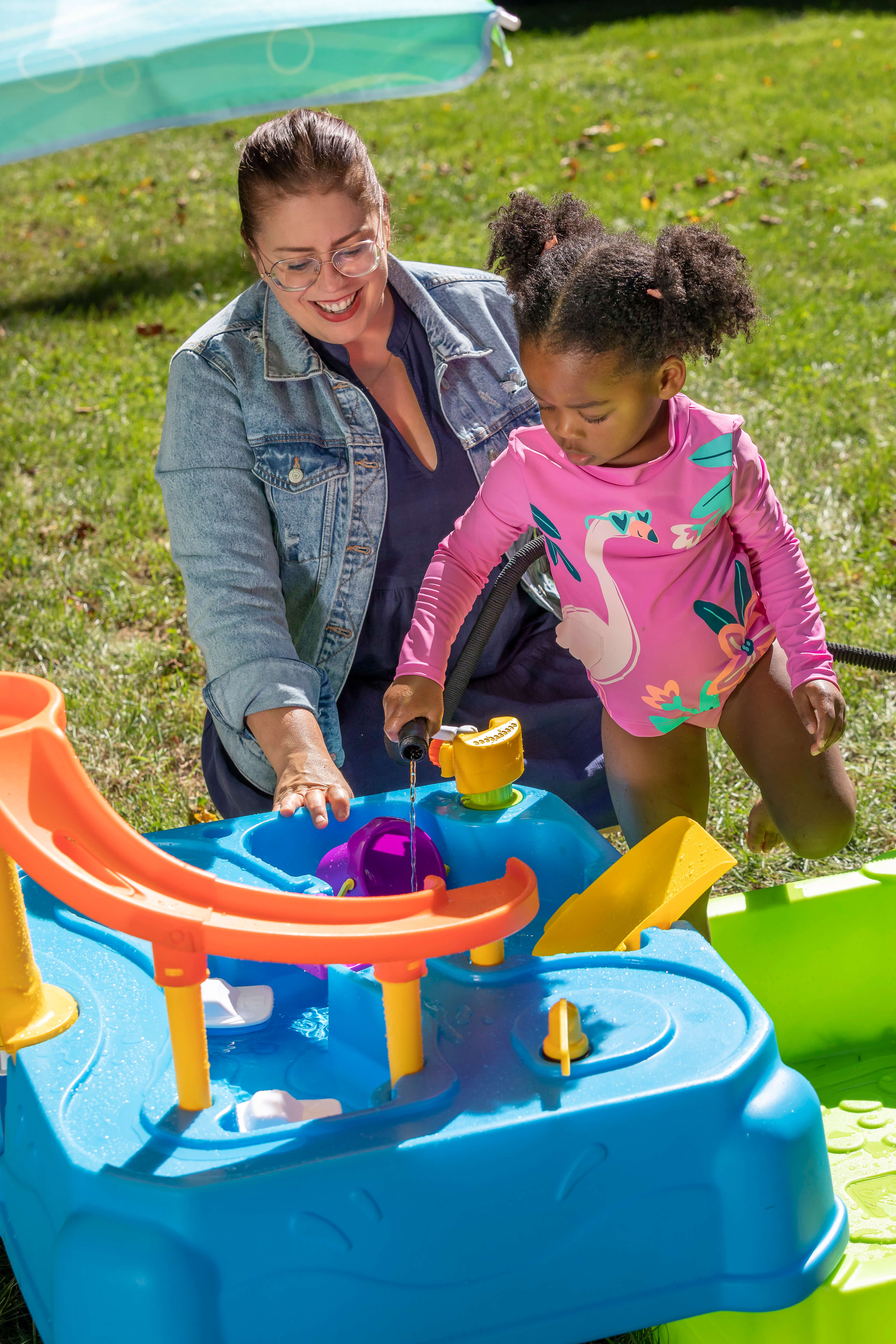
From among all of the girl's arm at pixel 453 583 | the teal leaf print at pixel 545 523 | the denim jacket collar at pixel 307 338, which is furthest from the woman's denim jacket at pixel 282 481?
the teal leaf print at pixel 545 523

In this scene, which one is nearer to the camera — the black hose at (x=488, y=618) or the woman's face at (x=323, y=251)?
the woman's face at (x=323, y=251)

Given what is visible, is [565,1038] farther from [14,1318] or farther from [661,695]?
[14,1318]

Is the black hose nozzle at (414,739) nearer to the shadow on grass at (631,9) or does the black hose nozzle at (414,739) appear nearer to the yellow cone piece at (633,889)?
the yellow cone piece at (633,889)

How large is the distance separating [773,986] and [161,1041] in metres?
0.99

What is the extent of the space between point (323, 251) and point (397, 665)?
0.67 metres

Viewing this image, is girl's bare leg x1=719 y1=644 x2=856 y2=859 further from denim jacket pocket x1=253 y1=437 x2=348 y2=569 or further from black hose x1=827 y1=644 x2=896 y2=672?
denim jacket pocket x1=253 y1=437 x2=348 y2=569

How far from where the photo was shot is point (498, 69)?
28.5 ft

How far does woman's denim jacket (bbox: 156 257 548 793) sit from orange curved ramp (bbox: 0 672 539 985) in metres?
0.79

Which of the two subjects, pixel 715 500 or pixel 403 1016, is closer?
pixel 403 1016

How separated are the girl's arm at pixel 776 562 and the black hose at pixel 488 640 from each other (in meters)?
0.29

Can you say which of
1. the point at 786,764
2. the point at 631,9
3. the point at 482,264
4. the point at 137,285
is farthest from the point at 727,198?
the point at 631,9

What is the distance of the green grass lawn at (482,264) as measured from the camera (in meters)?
2.90

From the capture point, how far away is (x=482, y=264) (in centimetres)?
481

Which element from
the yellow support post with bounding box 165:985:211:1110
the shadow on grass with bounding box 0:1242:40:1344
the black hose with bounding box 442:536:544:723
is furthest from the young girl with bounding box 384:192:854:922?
the shadow on grass with bounding box 0:1242:40:1344
